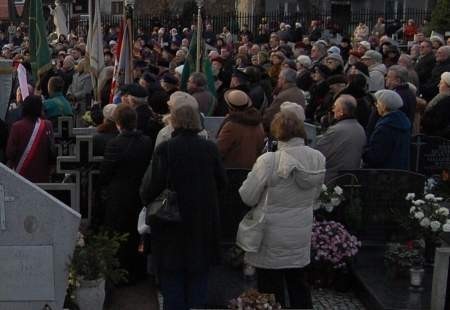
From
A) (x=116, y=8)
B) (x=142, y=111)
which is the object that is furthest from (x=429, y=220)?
(x=116, y=8)

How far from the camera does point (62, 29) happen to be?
20.1 metres

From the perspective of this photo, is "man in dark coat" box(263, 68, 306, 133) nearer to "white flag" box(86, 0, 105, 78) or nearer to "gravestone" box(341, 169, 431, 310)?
"gravestone" box(341, 169, 431, 310)

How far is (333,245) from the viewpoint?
23.9ft

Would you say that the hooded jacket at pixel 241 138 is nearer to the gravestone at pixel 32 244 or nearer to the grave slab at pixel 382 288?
the grave slab at pixel 382 288

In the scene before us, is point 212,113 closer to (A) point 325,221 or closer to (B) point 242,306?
(A) point 325,221

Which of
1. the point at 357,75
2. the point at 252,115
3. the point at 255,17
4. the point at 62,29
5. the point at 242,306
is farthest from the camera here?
the point at 255,17

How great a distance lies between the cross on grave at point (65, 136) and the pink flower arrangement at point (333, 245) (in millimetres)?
3541

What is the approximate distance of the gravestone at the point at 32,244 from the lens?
218 inches

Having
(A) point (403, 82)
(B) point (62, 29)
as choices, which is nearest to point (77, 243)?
(A) point (403, 82)

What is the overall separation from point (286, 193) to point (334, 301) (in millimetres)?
1808

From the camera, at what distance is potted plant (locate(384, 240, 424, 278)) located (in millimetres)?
7168

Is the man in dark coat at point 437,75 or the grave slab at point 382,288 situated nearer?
the grave slab at point 382,288

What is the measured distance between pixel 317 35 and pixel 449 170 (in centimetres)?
1675

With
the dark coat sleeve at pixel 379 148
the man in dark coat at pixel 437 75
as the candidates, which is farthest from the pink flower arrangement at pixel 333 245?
the man in dark coat at pixel 437 75
